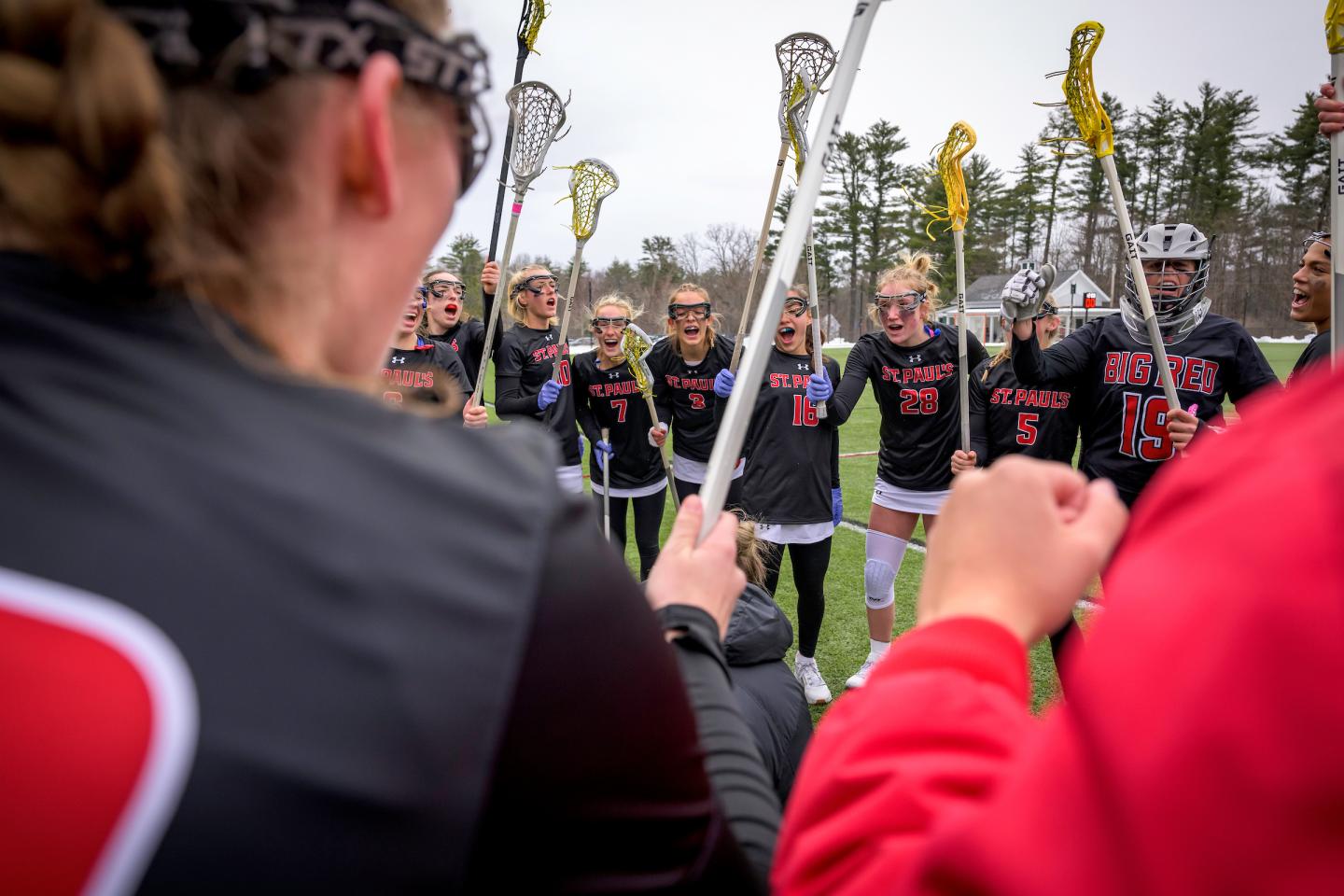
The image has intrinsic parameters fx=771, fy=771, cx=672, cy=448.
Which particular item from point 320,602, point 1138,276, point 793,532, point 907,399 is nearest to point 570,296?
point 793,532

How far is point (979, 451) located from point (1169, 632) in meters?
5.82

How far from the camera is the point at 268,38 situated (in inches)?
26.2

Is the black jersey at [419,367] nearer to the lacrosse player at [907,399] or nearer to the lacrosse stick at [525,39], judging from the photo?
the lacrosse stick at [525,39]

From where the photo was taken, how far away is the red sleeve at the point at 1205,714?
0.38m

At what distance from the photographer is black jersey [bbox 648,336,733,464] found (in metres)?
6.89

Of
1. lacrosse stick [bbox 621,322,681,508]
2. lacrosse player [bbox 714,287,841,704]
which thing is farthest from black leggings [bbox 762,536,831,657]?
lacrosse stick [bbox 621,322,681,508]

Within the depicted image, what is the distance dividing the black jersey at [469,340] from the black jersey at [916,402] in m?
3.84

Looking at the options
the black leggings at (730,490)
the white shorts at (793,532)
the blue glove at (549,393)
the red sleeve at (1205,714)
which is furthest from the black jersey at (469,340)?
the red sleeve at (1205,714)

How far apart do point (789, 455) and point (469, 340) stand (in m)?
3.86

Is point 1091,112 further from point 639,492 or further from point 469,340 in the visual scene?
point 469,340

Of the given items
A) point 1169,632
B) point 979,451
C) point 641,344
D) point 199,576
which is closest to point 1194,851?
point 1169,632

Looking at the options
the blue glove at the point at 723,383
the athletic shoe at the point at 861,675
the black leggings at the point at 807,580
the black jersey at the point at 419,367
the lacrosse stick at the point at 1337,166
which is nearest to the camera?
the lacrosse stick at the point at 1337,166

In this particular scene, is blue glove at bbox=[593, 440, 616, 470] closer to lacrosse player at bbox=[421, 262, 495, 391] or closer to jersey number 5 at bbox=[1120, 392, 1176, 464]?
lacrosse player at bbox=[421, 262, 495, 391]

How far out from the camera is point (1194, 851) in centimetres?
40
